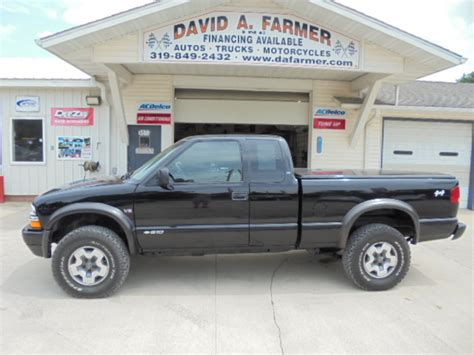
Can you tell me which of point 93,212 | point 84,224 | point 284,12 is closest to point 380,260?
point 93,212

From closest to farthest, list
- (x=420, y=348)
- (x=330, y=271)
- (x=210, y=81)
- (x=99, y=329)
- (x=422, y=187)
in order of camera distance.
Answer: (x=420, y=348), (x=99, y=329), (x=422, y=187), (x=330, y=271), (x=210, y=81)

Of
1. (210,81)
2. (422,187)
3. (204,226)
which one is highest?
(210,81)

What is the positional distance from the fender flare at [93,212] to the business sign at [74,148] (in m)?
5.75

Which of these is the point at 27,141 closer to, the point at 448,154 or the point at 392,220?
A: the point at 392,220

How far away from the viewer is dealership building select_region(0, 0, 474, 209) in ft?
21.8

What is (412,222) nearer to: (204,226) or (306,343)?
(306,343)

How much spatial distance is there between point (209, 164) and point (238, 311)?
166 centimetres

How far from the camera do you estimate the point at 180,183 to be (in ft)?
13.0

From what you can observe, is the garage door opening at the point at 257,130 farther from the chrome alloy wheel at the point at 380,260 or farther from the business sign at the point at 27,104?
the chrome alloy wheel at the point at 380,260

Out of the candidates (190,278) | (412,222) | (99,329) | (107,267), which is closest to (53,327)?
(99,329)

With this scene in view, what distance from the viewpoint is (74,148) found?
30.1 ft

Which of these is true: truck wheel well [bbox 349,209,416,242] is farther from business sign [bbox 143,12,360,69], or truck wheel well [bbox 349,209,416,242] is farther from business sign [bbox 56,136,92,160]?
business sign [bbox 56,136,92,160]

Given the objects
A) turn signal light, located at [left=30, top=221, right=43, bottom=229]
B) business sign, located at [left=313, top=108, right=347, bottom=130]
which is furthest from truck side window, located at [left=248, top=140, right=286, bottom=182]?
business sign, located at [left=313, top=108, right=347, bottom=130]

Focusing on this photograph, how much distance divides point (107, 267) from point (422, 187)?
12.6ft
